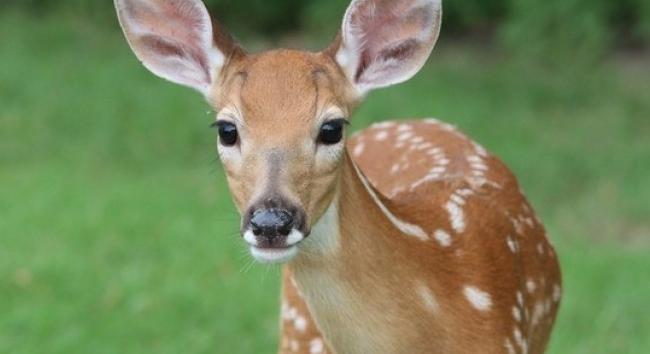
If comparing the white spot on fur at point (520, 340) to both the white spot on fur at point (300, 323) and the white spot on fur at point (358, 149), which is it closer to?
the white spot on fur at point (300, 323)

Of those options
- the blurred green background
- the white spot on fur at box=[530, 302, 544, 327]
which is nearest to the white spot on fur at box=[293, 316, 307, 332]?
the blurred green background

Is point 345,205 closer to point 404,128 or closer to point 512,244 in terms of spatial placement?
point 512,244

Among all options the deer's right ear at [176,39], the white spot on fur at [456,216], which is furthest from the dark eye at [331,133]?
the white spot on fur at [456,216]

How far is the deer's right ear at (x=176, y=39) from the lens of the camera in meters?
4.61

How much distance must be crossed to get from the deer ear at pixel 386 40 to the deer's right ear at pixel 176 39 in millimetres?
340

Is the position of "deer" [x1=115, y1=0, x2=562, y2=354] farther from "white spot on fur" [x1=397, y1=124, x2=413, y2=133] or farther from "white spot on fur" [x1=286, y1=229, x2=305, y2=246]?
"white spot on fur" [x1=397, y1=124, x2=413, y2=133]

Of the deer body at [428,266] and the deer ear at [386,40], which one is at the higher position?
the deer ear at [386,40]

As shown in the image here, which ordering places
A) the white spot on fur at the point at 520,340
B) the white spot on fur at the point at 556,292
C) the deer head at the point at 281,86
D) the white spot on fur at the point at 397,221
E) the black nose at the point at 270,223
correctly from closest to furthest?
the black nose at the point at 270,223 < the deer head at the point at 281,86 < the white spot on fur at the point at 397,221 < the white spot on fur at the point at 520,340 < the white spot on fur at the point at 556,292

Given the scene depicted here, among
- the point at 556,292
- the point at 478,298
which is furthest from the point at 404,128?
the point at 478,298

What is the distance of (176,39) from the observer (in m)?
Answer: 4.69

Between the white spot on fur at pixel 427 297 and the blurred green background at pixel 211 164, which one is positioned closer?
the white spot on fur at pixel 427 297

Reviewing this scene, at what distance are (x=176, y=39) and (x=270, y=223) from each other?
916 millimetres

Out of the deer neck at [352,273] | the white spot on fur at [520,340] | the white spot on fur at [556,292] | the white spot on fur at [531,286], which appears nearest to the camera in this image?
the deer neck at [352,273]

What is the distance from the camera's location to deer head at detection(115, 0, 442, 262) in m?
4.07
